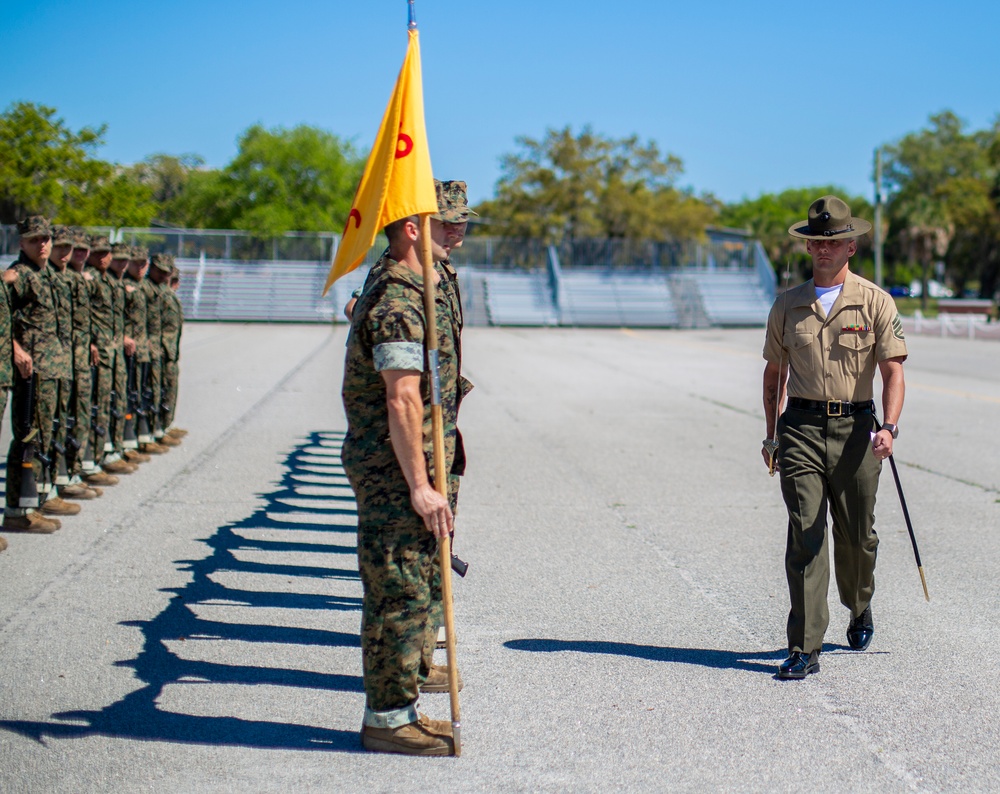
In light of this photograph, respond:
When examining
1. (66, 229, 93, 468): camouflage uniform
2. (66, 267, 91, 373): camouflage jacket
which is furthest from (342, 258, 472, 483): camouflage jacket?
(66, 267, 91, 373): camouflage jacket

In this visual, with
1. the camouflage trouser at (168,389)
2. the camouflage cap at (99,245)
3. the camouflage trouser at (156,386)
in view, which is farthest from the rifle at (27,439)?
the camouflage trouser at (168,389)

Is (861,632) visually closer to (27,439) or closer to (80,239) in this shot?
(27,439)

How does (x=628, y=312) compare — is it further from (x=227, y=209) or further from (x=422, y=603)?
(x=422, y=603)

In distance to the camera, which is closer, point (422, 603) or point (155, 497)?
point (422, 603)

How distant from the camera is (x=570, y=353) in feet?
94.1

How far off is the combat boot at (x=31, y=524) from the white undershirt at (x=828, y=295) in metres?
5.32

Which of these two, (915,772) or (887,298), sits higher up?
(887,298)

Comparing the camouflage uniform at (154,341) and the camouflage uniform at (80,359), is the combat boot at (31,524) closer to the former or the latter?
the camouflage uniform at (80,359)

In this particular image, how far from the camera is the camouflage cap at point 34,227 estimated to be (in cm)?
791

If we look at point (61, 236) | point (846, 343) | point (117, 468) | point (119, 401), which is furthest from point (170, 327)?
point (846, 343)

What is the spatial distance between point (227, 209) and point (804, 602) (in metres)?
67.9

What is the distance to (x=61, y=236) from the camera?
8.51m

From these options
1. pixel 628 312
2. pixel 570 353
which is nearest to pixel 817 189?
pixel 628 312

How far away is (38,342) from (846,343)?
5578 millimetres
